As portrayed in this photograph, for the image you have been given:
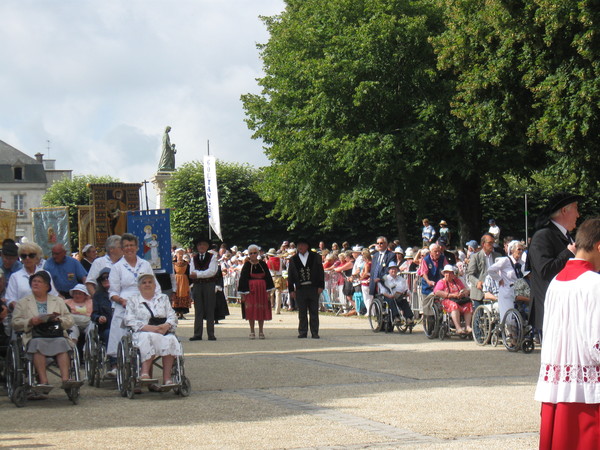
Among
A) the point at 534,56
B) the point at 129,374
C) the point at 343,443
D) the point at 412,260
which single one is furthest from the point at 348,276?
the point at 343,443

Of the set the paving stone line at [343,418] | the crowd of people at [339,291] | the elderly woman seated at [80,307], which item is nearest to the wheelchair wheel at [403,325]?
the crowd of people at [339,291]

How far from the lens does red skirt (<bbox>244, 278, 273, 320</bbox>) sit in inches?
844

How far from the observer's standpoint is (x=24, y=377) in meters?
11.3

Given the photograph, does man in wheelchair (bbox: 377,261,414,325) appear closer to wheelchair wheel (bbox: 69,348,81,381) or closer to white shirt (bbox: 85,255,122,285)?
white shirt (bbox: 85,255,122,285)

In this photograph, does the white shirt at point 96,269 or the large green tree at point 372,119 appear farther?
the large green tree at point 372,119

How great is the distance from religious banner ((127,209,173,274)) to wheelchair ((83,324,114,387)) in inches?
218

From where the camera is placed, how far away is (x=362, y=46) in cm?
4091

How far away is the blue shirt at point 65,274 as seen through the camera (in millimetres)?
14688

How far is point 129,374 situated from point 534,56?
22.3 meters

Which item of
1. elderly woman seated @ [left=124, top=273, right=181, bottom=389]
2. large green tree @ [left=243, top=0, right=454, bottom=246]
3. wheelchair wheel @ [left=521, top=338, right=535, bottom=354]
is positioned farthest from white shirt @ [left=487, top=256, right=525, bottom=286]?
large green tree @ [left=243, top=0, right=454, bottom=246]

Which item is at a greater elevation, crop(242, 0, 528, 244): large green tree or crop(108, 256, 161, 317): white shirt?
crop(242, 0, 528, 244): large green tree

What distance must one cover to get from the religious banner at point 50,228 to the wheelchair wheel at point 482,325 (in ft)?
26.1

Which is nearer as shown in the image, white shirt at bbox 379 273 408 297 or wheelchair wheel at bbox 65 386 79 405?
wheelchair wheel at bbox 65 386 79 405

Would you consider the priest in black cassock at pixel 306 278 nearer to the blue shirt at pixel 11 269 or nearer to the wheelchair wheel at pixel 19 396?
the blue shirt at pixel 11 269
